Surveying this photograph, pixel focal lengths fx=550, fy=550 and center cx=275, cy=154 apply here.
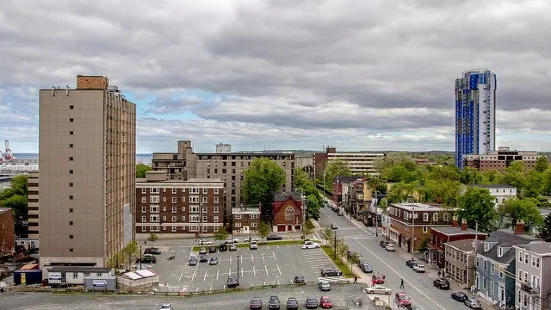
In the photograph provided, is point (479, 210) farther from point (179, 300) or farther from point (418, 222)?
point (179, 300)

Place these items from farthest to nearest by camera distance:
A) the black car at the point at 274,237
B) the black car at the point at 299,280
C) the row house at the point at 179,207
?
the row house at the point at 179,207, the black car at the point at 274,237, the black car at the point at 299,280

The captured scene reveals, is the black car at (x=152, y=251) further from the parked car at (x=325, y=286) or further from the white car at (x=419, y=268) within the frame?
the white car at (x=419, y=268)

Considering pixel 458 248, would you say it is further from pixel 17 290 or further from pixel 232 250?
pixel 17 290

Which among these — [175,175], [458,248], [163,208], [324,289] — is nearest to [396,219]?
[458,248]

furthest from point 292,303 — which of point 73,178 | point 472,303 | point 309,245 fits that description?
point 309,245

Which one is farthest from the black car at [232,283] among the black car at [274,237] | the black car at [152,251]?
the black car at [274,237]

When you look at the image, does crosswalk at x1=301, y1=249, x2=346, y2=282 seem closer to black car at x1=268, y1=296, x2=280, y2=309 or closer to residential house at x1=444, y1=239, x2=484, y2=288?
black car at x1=268, y1=296, x2=280, y2=309
